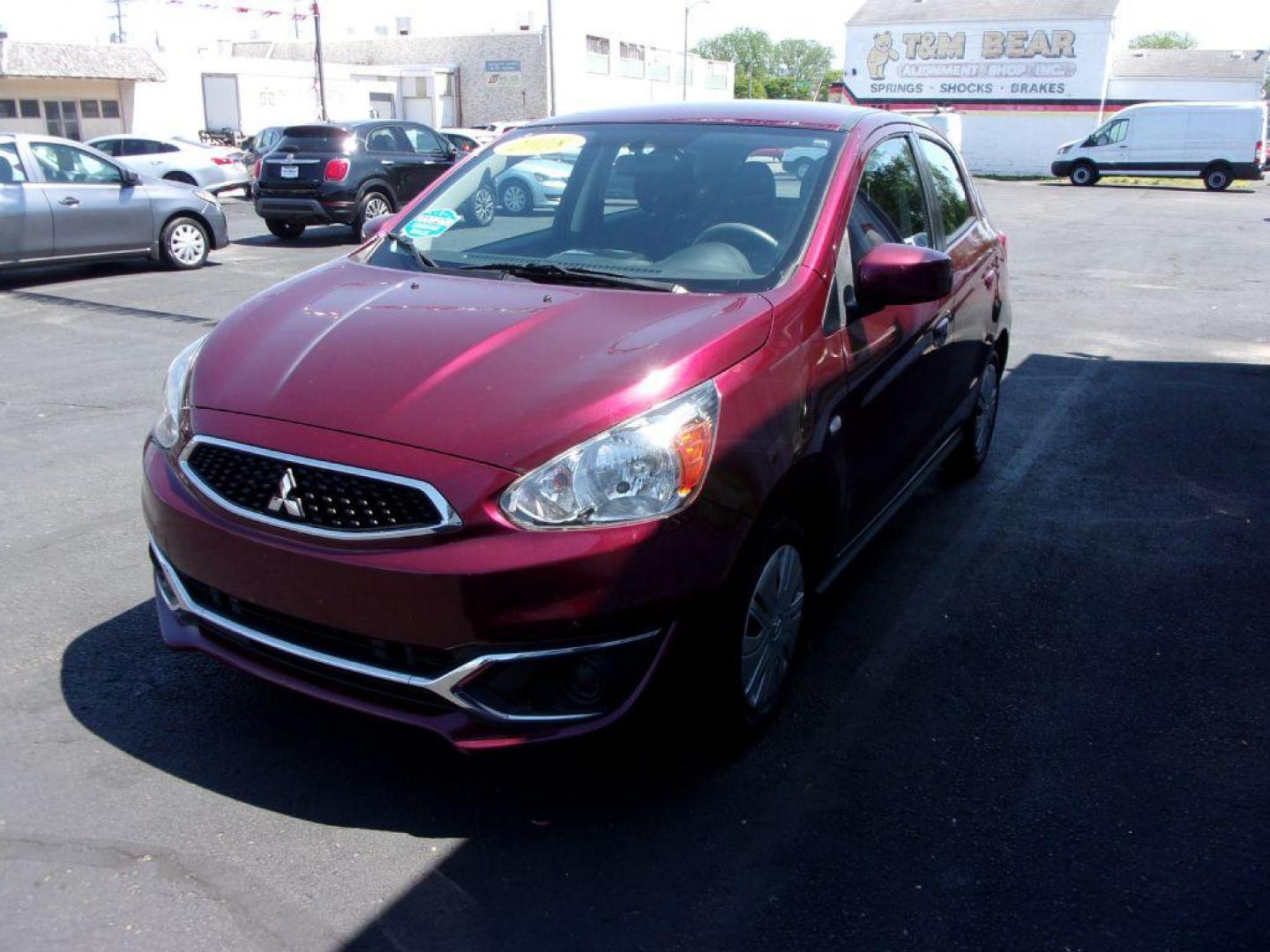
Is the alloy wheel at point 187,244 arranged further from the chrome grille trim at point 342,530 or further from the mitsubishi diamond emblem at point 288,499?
the mitsubishi diamond emblem at point 288,499

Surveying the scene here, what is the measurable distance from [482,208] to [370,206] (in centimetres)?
1252

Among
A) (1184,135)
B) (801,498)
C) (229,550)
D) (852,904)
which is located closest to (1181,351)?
(801,498)

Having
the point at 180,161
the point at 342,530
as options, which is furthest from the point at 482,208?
the point at 180,161

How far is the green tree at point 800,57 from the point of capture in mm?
127750

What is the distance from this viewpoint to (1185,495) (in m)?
5.81

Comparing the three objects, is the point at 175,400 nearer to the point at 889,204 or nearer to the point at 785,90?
the point at 889,204

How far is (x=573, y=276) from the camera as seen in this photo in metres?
3.67

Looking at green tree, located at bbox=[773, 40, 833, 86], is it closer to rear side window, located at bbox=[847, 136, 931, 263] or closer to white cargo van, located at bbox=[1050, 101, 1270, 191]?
white cargo van, located at bbox=[1050, 101, 1270, 191]

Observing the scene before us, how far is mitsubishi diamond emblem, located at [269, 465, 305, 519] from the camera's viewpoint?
2.78 meters

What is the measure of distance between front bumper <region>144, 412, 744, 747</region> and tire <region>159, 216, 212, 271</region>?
11.0m

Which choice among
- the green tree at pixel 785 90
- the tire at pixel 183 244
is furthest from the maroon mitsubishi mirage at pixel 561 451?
the green tree at pixel 785 90

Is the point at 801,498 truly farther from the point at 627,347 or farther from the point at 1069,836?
the point at 1069,836

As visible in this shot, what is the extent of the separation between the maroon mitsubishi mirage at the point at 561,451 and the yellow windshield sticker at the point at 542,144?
0.48 metres

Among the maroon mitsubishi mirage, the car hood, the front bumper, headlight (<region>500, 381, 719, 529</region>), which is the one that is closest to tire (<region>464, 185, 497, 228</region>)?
the maroon mitsubishi mirage
